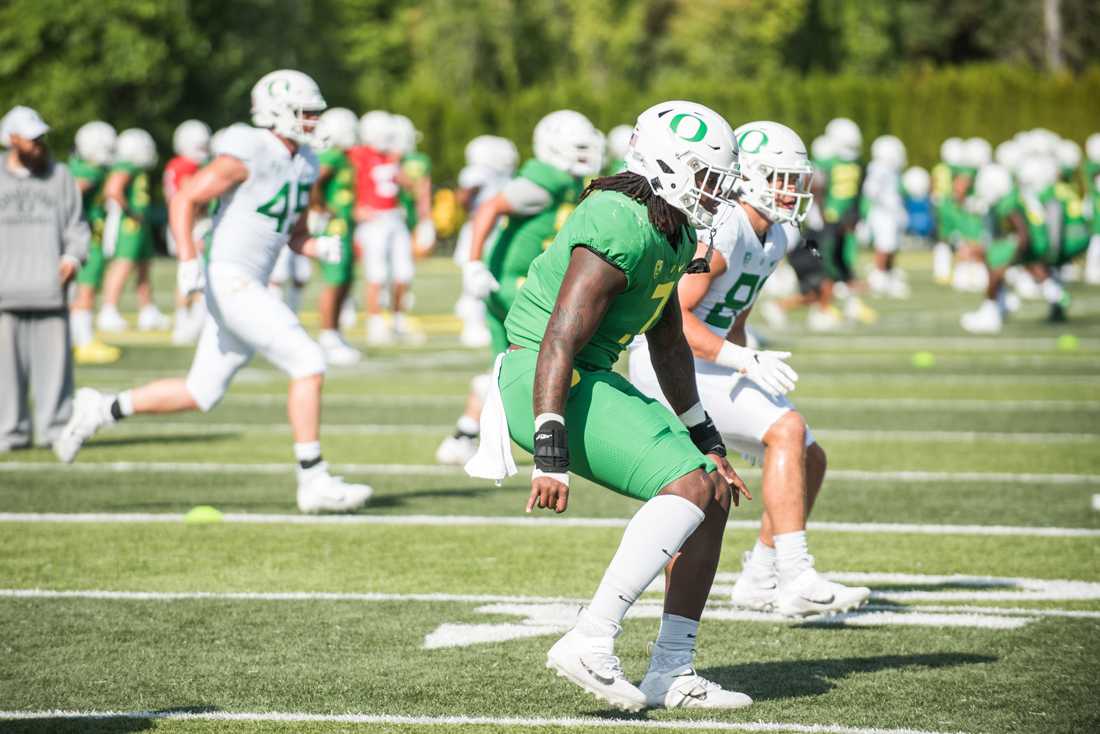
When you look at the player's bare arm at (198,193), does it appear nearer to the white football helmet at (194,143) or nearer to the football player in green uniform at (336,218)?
the football player in green uniform at (336,218)

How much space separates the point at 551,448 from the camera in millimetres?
4469

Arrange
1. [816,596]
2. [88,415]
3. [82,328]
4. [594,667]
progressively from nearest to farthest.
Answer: [594,667] < [816,596] < [88,415] < [82,328]

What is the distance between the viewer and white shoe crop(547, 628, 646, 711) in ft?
15.0

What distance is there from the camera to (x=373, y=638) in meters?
5.71

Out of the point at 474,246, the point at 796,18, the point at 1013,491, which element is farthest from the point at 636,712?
the point at 796,18

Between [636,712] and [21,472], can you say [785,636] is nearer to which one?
[636,712]

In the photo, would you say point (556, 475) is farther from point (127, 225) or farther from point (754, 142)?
point (127, 225)

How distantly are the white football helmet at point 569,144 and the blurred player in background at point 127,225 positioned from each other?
940cm

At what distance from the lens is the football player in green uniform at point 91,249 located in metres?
15.7

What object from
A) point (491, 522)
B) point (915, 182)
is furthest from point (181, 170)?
point (915, 182)

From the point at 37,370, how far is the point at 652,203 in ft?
21.3

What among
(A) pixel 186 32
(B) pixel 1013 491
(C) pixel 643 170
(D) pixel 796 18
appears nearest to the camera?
(C) pixel 643 170

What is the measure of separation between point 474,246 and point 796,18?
44.1 m

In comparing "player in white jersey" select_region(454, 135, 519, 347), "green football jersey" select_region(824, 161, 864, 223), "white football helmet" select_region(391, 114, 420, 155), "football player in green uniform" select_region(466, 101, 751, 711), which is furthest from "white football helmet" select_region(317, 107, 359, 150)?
"football player in green uniform" select_region(466, 101, 751, 711)
